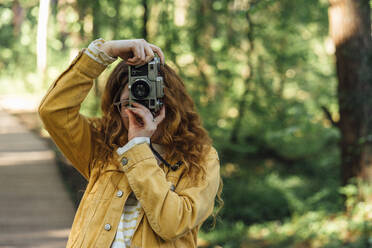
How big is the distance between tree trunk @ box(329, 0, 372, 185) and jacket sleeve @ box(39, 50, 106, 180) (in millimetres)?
4717

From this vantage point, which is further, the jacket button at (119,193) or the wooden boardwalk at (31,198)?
the wooden boardwalk at (31,198)

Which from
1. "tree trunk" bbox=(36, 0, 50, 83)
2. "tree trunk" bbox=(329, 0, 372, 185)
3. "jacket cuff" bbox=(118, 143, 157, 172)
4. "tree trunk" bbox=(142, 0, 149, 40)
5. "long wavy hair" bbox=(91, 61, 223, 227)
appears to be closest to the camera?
"jacket cuff" bbox=(118, 143, 157, 172)

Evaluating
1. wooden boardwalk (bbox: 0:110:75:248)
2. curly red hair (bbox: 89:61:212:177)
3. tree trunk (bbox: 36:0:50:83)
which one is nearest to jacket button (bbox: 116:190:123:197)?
curly red hair (bbox: 89:61:212:177)

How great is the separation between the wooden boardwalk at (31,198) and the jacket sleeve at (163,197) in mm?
3734

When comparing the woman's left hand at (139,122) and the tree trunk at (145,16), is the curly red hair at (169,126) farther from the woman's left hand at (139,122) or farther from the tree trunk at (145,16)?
the tree trunk at (145,16)

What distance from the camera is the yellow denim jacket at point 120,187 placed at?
192cm

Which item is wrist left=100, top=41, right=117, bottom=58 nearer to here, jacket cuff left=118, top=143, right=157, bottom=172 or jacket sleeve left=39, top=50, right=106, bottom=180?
jacket sleeve left=39, top=50, right=106, bottom=180

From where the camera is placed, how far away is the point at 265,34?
9555 mm

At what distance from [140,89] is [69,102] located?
32cm

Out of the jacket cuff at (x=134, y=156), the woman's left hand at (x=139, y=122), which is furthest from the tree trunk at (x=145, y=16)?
the jacket cuff at (x=134, y=156)

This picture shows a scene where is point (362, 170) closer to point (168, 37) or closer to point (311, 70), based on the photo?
point (168, 37)

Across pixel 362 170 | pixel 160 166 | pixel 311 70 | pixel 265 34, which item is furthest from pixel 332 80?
pixel 160 166

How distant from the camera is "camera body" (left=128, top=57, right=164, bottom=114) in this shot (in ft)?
6.81

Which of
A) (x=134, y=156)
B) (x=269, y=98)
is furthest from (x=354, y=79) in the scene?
(x=134, y=156)
